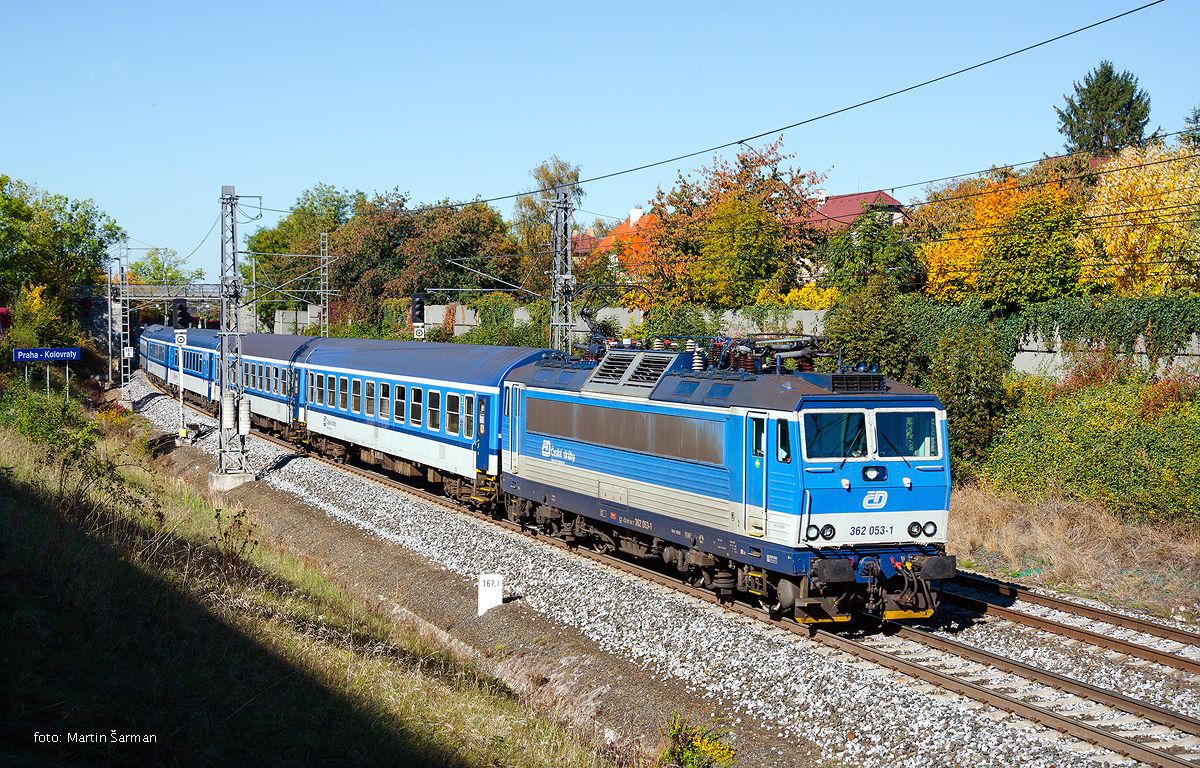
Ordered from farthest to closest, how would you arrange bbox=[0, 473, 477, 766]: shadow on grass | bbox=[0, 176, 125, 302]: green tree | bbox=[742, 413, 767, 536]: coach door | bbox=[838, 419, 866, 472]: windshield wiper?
bbox=[0, 176, 125, 302]: green tree, bbox=[742, 413, 767, 536]: coach door, bbox=[838, 419, 866, 472]: windshield wiper, bbox=[0, 473, 477, 766]: shadow on grass

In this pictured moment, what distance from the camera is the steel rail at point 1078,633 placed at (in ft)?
36.4

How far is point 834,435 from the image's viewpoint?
12.1 meters

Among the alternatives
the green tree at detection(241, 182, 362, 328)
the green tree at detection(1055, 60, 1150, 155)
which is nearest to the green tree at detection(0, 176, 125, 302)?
the green tree at detection(241, 182, 362, 328)

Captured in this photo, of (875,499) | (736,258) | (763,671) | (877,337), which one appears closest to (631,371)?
(875,499)

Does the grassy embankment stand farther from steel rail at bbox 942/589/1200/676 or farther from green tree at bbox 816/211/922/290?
green tree at bbox 816/211/922/290

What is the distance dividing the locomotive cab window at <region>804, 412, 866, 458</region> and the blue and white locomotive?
0.06ft

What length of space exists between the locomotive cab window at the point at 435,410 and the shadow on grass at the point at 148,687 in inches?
412

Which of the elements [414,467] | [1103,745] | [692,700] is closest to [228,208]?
[414,467]

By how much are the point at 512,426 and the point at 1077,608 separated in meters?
10.0

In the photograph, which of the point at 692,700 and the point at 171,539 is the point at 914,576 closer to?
the point at 692,700

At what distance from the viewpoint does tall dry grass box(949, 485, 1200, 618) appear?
14703 mm

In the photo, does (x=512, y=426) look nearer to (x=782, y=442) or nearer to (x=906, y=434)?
(x=782, y=442)

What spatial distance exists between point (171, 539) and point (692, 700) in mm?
8298

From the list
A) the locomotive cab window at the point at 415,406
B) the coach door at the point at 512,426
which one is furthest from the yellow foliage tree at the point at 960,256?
the locomotive cab window at the point at 415,406
